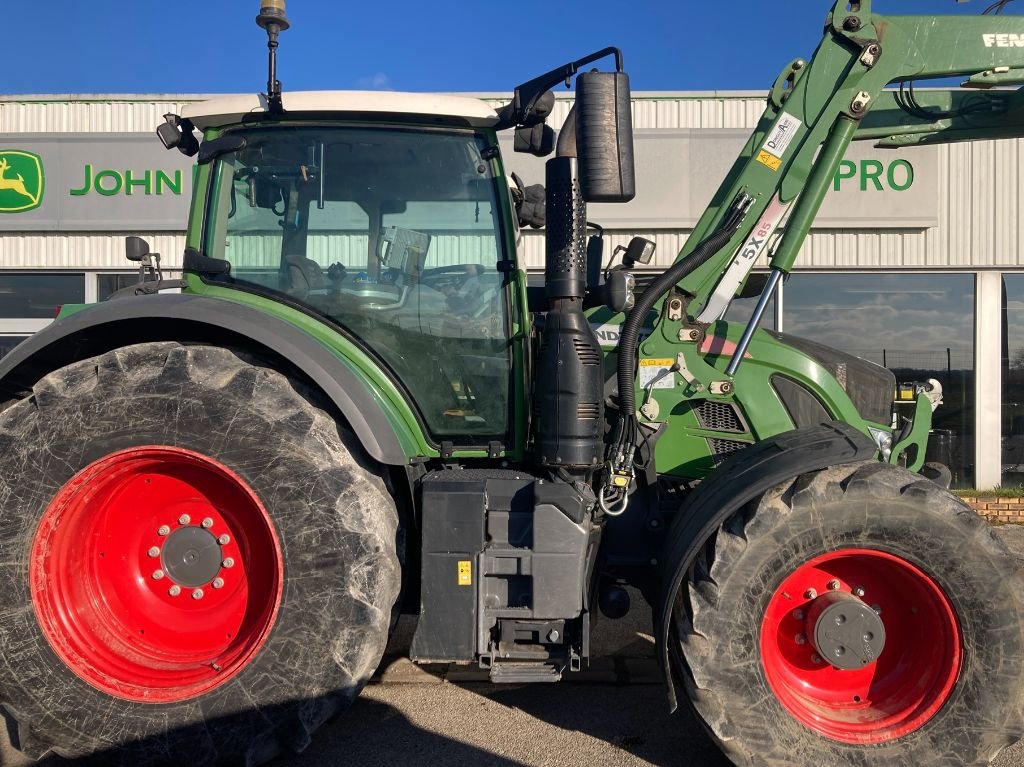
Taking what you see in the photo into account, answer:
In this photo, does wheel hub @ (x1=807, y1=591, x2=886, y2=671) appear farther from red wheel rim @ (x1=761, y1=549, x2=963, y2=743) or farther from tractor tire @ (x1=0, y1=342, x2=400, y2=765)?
tractor tire @ (x1=0, y1=342, x2=400, y2=765)

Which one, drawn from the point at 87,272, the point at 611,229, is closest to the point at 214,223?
the point at 611,229

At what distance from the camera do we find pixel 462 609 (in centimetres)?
286

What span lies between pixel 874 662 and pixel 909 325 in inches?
259

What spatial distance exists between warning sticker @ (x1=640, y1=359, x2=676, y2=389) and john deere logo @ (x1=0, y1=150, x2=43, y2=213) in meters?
8.02

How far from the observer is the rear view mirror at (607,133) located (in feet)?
8.25

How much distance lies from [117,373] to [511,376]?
58.7 inches

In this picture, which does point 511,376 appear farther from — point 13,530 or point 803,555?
point 13,530

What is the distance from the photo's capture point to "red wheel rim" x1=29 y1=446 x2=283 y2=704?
112 inches

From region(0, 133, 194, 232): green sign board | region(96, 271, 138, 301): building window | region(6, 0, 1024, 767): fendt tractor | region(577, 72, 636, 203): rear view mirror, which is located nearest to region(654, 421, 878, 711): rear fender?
region(6, 0, 1024, 767): fendt tractor

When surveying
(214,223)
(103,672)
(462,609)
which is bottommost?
(103,672)

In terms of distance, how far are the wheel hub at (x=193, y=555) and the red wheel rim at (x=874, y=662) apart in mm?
2096

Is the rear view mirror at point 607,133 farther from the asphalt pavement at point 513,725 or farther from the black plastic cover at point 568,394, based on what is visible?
the asphalt pavement at point 513,725

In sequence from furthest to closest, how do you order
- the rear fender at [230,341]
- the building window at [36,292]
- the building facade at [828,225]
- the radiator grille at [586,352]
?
the building window at [36,292]
the building facade at [828,225]
the radiator grille at [586,352]
the rear fender at [230,341]

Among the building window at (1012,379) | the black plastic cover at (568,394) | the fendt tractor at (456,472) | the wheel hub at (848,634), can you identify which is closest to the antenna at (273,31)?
the fendt tractor at (456,472)
